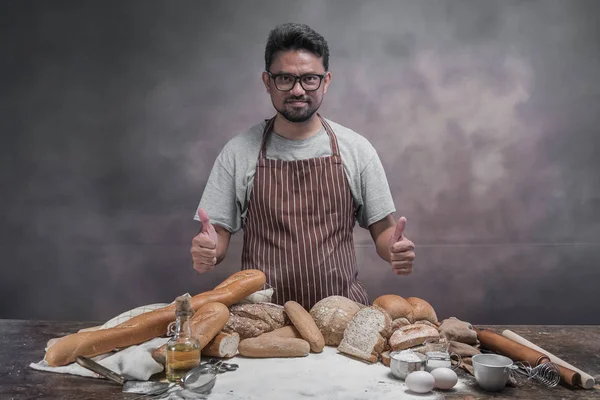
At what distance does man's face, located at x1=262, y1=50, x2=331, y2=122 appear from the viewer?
3268mm

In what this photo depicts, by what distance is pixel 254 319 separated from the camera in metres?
2.51

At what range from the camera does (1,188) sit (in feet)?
15.2

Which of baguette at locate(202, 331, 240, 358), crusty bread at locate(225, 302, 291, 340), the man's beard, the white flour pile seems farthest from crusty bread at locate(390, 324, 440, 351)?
the man's beard

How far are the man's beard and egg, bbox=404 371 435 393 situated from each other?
5.46ft

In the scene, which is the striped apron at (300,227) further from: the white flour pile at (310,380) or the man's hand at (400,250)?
the white flour pile at (310,380)

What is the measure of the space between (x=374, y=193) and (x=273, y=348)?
1.42m

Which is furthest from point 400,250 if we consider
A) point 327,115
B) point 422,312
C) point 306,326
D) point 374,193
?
point 327,115

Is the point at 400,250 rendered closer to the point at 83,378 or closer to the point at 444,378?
the point at 444,378

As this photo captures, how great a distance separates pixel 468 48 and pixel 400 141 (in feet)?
2.69

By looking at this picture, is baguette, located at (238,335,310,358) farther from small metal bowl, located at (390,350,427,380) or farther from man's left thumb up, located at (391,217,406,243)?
man's left thumb up, located at (391,217,406,243)

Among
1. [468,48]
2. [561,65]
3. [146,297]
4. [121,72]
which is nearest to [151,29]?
[121,72]

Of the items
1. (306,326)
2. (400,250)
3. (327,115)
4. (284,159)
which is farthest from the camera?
(327,115)

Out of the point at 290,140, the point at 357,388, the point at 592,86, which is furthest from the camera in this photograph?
the point at 592,86

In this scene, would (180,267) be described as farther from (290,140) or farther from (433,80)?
(433,80)
